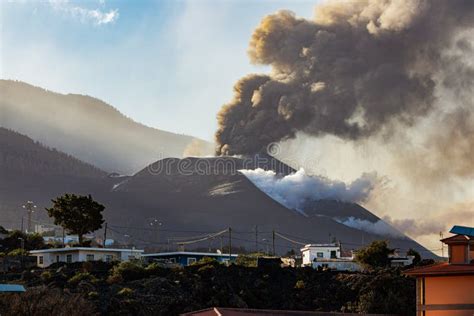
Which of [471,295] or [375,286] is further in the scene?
[375,286]

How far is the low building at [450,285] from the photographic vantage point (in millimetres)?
32906

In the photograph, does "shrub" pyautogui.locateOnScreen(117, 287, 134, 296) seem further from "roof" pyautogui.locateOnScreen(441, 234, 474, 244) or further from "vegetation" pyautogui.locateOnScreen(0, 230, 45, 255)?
"vegetation" pyautogui.locateOnScreen(0, 230, 45, 255)

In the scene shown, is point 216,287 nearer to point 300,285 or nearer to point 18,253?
point 300,285

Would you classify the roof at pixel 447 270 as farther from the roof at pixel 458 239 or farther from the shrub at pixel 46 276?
the shrub at pixel 46 276

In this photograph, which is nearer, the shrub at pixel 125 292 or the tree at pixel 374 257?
the shrub at pixel 125 292

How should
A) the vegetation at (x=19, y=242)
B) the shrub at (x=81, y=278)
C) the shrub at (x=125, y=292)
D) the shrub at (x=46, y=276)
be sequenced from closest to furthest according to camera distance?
the shrub at (x=125, y=292), the shrub at (x=81, y=278), the shrub at (x=46, y=276), the vegetation at (x=19, y=242)

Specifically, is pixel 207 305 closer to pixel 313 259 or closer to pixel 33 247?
pixel 313 259

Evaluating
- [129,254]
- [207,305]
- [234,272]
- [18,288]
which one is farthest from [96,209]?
[18,288]

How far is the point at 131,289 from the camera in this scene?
2596 inches

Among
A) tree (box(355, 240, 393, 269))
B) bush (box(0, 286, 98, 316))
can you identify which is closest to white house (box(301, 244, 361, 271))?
tree (box(355, 240, 393, 269))

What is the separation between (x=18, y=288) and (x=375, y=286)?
1060 inches

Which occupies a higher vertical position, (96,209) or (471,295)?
(96,209)

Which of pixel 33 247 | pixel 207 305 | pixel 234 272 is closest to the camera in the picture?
pixel 207 305

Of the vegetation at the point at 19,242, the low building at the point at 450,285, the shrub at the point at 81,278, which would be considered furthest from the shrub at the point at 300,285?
the low building at the point at 450,285
